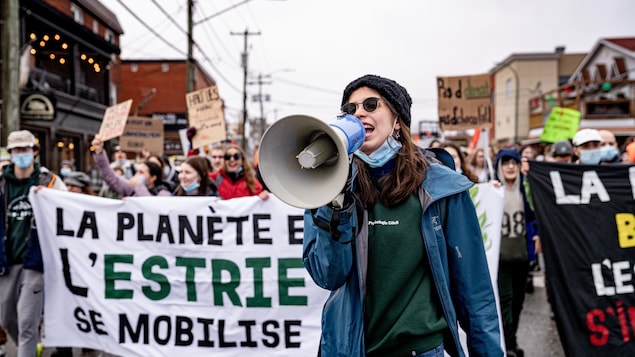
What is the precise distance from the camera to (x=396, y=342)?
189 centimetres

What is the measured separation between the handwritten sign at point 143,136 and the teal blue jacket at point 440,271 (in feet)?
27.1

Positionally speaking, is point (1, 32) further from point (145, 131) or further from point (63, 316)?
point (63, 316)

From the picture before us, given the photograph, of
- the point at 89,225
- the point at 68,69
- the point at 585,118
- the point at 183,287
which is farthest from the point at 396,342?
the point at 585,118

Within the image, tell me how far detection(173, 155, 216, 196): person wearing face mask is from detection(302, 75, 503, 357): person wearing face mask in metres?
3.27

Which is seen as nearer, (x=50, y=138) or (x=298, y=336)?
(x=298, y=336)

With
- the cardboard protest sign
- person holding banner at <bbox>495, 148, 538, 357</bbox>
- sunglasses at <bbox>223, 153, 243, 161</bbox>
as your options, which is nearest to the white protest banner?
sunglasses at <bbox>223, 153, 243, 161</bbox>

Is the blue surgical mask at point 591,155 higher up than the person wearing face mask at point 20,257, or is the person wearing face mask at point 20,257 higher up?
the blue surgical mask at point 591,155

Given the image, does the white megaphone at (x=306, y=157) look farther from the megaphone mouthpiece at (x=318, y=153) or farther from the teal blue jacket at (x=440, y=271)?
the teal blue jacket at (x=440, y=271)

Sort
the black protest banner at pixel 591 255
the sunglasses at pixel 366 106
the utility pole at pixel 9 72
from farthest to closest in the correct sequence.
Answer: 1. the utility pole at pixel 9 72
2. the black protest banner at pixel 591 255
3. the sunglasses at pixel 366 106

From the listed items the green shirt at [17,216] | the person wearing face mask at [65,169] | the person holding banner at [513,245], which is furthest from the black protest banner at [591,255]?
the person wearing face mask at [65,169]

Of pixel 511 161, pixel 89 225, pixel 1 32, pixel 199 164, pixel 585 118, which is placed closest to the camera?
pixel 89 225

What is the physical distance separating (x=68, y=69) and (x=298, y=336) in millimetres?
22293

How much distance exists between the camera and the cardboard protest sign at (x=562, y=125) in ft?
30.2

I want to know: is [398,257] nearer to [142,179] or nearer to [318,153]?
[318,153]
